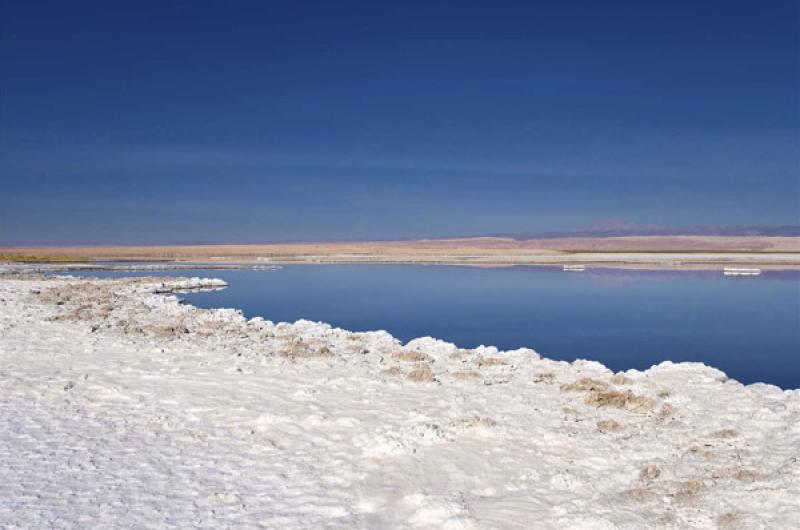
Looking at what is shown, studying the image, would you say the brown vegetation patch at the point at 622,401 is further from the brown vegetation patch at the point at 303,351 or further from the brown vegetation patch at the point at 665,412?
the brown vegetation patch at the point at 303,351

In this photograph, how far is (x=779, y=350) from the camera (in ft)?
49.3

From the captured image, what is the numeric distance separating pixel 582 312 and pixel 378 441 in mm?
15871

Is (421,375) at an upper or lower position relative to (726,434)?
upper

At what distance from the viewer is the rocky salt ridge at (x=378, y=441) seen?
554 centimetres

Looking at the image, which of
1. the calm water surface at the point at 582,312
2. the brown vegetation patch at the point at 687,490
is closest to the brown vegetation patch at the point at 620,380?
the calm water surface at the point at 582,312

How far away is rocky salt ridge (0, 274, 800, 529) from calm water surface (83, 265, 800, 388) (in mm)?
3048

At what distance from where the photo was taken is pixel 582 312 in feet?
71.7

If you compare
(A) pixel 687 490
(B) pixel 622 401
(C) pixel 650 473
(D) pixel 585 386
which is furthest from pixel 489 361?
(A) pixel 687 490

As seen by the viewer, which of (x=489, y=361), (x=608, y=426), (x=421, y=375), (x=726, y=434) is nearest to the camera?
(x=726, y=434)

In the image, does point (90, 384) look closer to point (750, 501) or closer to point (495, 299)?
point (750, 501)

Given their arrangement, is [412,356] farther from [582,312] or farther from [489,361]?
[582,312]

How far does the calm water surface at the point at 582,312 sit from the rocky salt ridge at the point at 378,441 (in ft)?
10.0

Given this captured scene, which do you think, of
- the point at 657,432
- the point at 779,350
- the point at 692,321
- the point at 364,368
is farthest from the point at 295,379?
the point at 692,321

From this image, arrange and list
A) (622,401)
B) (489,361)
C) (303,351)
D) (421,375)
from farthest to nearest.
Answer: (303,351), (489,361), (421,375), (622,401)
